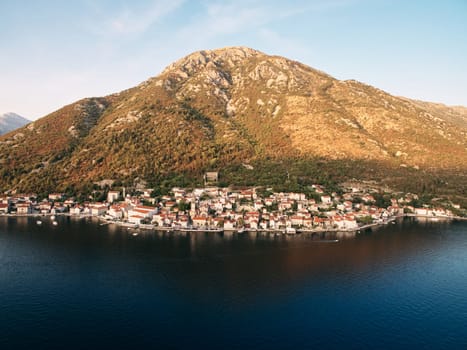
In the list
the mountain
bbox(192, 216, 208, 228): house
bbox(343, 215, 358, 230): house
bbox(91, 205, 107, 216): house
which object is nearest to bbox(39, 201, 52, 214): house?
bbox(91, 205, 107, 216): house

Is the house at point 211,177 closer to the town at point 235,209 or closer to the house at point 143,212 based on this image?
the town at point 235,209

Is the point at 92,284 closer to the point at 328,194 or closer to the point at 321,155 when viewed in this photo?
the point at 328,194

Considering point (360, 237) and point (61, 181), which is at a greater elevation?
point (61, 181)

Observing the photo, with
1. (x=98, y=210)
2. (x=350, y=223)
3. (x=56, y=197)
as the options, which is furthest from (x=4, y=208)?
(x=350, y=223)

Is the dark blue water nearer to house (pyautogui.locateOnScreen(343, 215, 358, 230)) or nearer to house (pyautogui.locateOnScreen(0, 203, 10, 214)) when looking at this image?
house (pyautogui.locateOnScreen(343, 215, 358, 230))

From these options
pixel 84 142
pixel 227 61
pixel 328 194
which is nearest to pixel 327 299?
pixel 328 194
